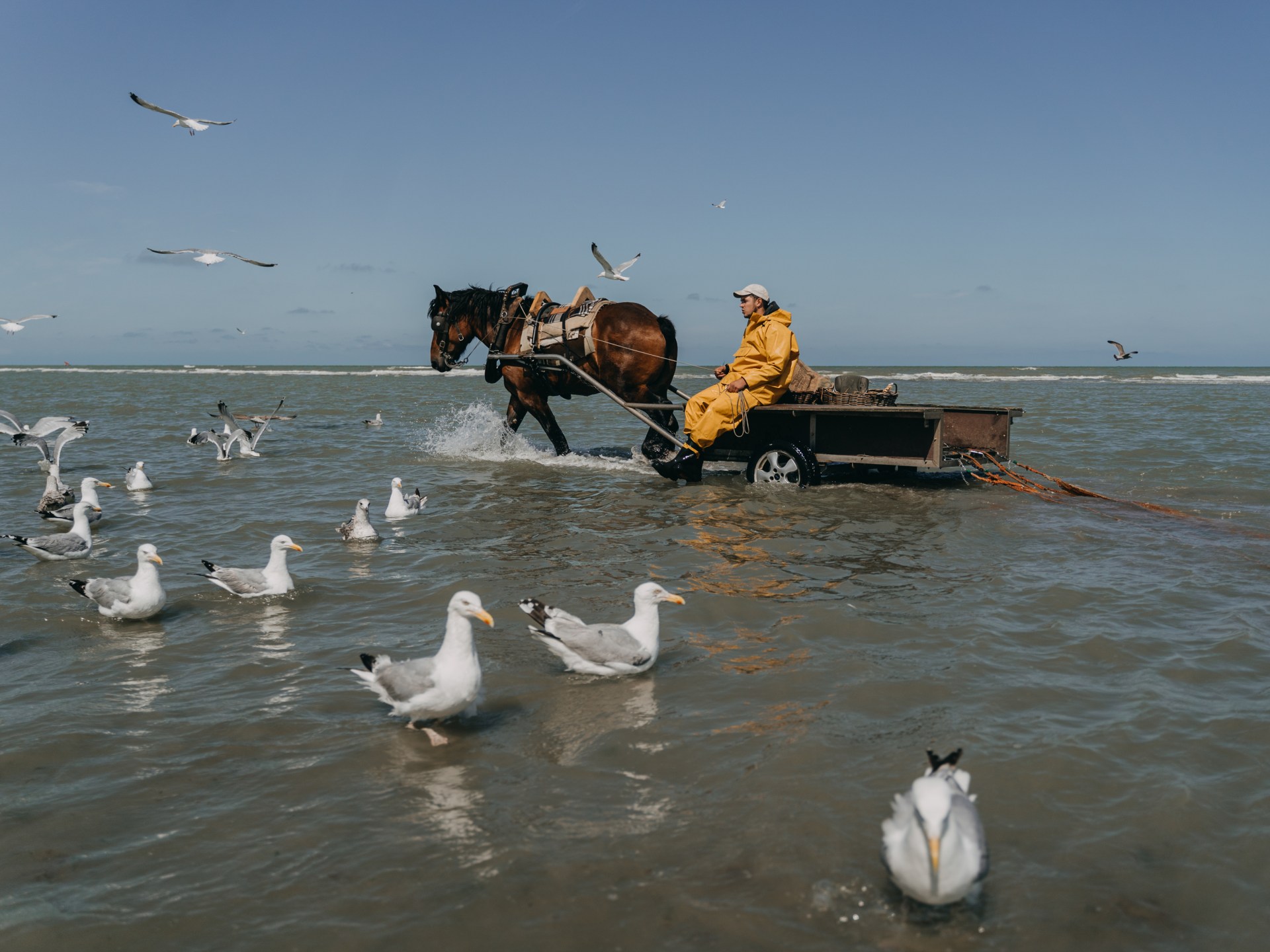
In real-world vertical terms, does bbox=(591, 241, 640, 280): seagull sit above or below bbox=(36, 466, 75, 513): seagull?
above

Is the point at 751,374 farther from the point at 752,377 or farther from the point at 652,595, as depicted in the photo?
the point at 652,595

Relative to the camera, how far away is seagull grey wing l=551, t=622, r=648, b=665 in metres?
5.48

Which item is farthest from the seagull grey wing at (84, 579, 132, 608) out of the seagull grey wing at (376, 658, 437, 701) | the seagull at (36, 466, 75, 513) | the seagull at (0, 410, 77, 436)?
the seagull at (0, 410, 77, 436)

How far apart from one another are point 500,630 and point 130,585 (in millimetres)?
2862

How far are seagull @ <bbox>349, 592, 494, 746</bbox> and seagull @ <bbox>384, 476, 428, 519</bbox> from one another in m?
5.66

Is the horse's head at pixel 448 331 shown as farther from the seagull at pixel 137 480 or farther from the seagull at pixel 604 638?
the seagull at pixel 604 638

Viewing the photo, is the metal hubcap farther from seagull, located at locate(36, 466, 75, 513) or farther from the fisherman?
seagull, located at locate(36, 466, 75, 513)

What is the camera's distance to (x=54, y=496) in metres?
11.2

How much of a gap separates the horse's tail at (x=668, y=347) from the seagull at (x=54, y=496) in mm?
A: 7985

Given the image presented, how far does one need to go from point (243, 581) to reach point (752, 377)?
20.5 ft

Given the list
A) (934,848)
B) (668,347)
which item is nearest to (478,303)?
(668,347)

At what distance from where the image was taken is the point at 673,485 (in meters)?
12.4

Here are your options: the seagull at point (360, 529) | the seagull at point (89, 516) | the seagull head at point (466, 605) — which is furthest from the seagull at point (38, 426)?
the seagull head at point (466, 605)

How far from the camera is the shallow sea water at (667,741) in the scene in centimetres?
335
